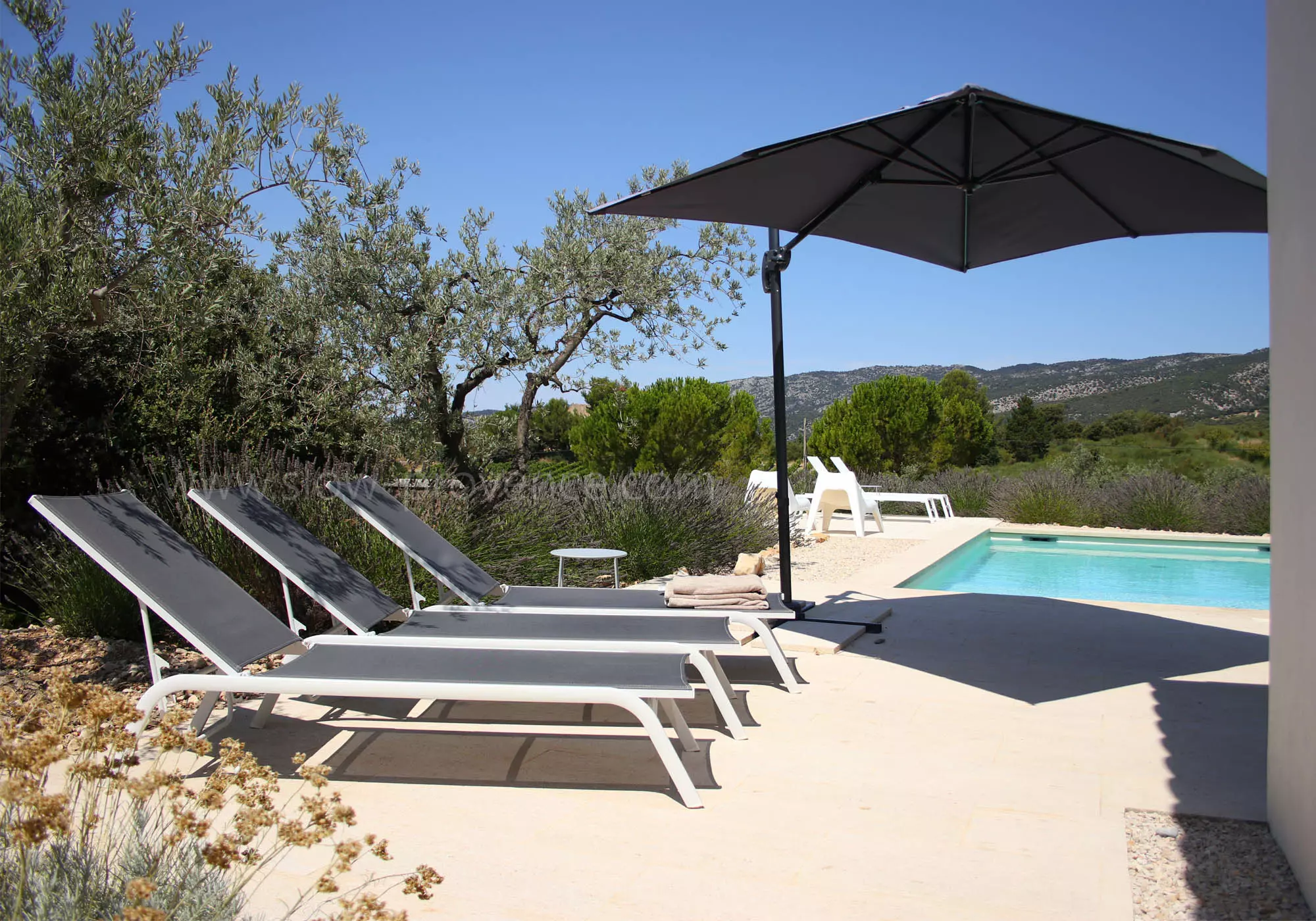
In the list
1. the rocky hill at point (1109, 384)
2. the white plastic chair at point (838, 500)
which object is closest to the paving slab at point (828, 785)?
the white plastic chair at point (838, 500)

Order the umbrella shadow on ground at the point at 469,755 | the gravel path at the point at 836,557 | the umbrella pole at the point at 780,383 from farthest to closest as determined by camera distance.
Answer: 1. the gravel path at the point at 836,557
2. the umbrella pole at the point at 780,383
3. the umbrella shadow on ground at the point at 469,755

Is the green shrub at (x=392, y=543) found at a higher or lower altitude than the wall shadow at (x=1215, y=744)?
higher

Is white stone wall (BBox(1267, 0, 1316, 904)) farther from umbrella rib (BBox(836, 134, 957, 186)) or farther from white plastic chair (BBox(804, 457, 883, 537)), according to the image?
white plastic chair (BBox(804, 457, 883, 537))

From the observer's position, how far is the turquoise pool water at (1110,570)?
27.5ft

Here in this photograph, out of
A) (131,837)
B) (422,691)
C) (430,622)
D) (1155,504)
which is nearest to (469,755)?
(422,691)

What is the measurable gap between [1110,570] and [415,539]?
306 inches

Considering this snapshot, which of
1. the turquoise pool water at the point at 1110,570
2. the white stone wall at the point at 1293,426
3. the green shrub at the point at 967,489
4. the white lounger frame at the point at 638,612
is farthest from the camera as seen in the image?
the green shrub at the point at 967,489

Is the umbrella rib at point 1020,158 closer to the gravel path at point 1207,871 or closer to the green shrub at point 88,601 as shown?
the gravel path at point 1207,871

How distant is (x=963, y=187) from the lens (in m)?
5.35

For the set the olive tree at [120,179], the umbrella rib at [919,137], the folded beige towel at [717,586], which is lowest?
the folded beige towel at [717,586]

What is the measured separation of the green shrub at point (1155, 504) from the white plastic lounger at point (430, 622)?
32.3 feet

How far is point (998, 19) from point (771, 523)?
20.7 ft

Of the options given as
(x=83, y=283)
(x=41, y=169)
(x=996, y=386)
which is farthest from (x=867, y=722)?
(x=996, y=386)

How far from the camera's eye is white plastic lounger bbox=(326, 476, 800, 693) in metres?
4.35
